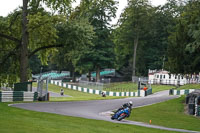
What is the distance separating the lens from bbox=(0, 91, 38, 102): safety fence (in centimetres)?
2858

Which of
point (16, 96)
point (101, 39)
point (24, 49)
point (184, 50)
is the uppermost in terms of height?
point (101, 39)

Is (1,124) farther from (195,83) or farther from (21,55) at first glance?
(195,83)

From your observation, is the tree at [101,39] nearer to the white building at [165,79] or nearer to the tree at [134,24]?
the tree at [134,24]

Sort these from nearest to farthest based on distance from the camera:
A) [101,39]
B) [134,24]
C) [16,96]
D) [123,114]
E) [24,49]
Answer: [123,114] → [16,96] → [24,49] → [101,39] → [134,24]

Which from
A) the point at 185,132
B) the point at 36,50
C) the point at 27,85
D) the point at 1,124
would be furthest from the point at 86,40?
the point at 1,124

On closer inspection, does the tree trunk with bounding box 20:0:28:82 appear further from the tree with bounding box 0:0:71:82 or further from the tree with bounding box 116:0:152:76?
the tree with bounding box 116:0:152:76

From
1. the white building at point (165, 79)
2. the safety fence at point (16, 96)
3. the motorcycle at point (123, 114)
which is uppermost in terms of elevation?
A: the white building at point (165, 79)

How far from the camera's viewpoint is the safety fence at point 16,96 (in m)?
28.6

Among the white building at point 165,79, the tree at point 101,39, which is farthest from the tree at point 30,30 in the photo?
the tree at point 101,39

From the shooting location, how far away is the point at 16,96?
29719mm

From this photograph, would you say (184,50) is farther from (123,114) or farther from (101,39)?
(101,39)

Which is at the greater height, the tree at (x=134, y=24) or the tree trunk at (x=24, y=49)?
the tree at (x=134, y=24)

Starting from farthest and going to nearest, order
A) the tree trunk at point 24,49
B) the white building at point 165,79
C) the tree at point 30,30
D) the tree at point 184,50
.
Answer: the white building at point 165,79
the tree at point 184,50
the tree trunk at point 24,49
the tree at point 30,30

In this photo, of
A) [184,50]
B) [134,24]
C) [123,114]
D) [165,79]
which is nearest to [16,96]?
[123,114]
